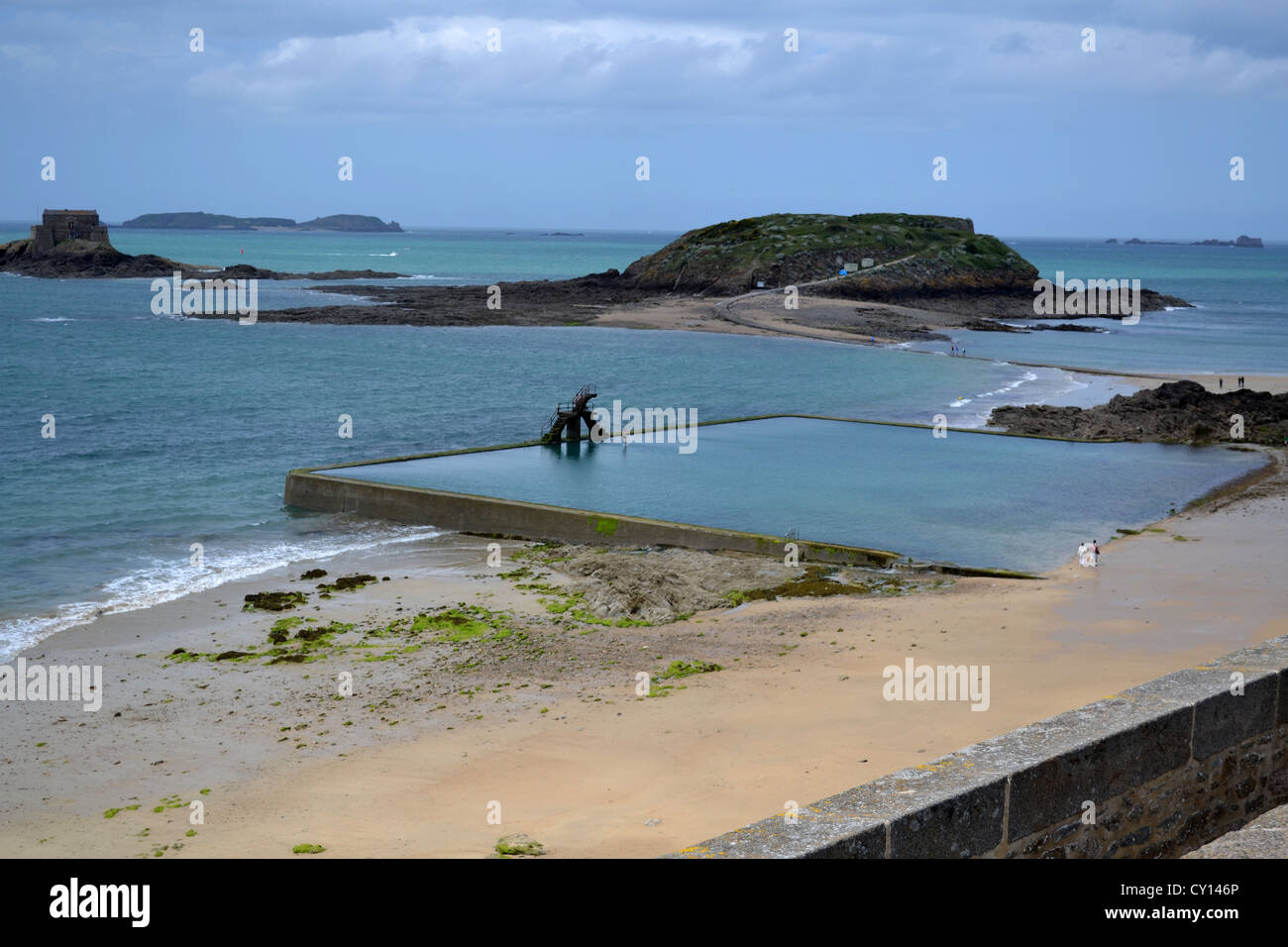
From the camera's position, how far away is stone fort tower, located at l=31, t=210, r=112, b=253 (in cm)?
14762

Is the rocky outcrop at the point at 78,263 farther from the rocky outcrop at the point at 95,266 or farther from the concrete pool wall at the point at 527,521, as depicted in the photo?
the concrete pool wall at the point at 527,521

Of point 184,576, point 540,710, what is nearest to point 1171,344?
point 184,576

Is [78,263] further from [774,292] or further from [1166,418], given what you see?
[1166,418]

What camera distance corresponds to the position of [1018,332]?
8894 centimetres

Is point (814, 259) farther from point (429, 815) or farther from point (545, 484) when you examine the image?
point (429, 815)

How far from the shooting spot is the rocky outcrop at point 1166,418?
3934cm

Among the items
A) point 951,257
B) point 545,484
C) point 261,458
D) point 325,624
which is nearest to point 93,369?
point 261,458

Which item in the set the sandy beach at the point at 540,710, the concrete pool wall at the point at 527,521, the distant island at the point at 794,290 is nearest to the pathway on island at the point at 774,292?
the distant island at the point at 794,290

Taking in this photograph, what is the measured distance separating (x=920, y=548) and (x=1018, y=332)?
70165mm

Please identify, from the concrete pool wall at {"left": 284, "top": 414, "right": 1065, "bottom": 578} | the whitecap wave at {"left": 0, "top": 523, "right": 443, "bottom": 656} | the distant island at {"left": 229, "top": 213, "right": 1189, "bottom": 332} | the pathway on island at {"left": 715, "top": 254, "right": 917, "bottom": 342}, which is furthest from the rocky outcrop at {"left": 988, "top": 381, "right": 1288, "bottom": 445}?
the distant island at {"left": 229, "top": 213, "right": 1189, "bottom": 332}

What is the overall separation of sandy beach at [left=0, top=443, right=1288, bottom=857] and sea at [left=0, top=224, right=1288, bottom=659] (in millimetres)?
4026

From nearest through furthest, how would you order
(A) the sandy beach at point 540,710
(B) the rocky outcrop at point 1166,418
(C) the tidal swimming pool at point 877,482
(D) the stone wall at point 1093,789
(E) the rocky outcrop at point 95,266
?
(D) the stone wall at point 1093,789 < (A) the sandy beach at point 540,710 < (C) the tidal swimming pool at point 877,482 < (B) the rocky outcrop at point 1166,418 < (E) the rocky outcrop at point 95,266

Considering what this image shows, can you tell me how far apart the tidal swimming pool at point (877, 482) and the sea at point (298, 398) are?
0.62m

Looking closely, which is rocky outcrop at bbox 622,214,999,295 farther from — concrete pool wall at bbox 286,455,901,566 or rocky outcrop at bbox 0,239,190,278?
concrete pool wall at bbox 286,455,901,566
